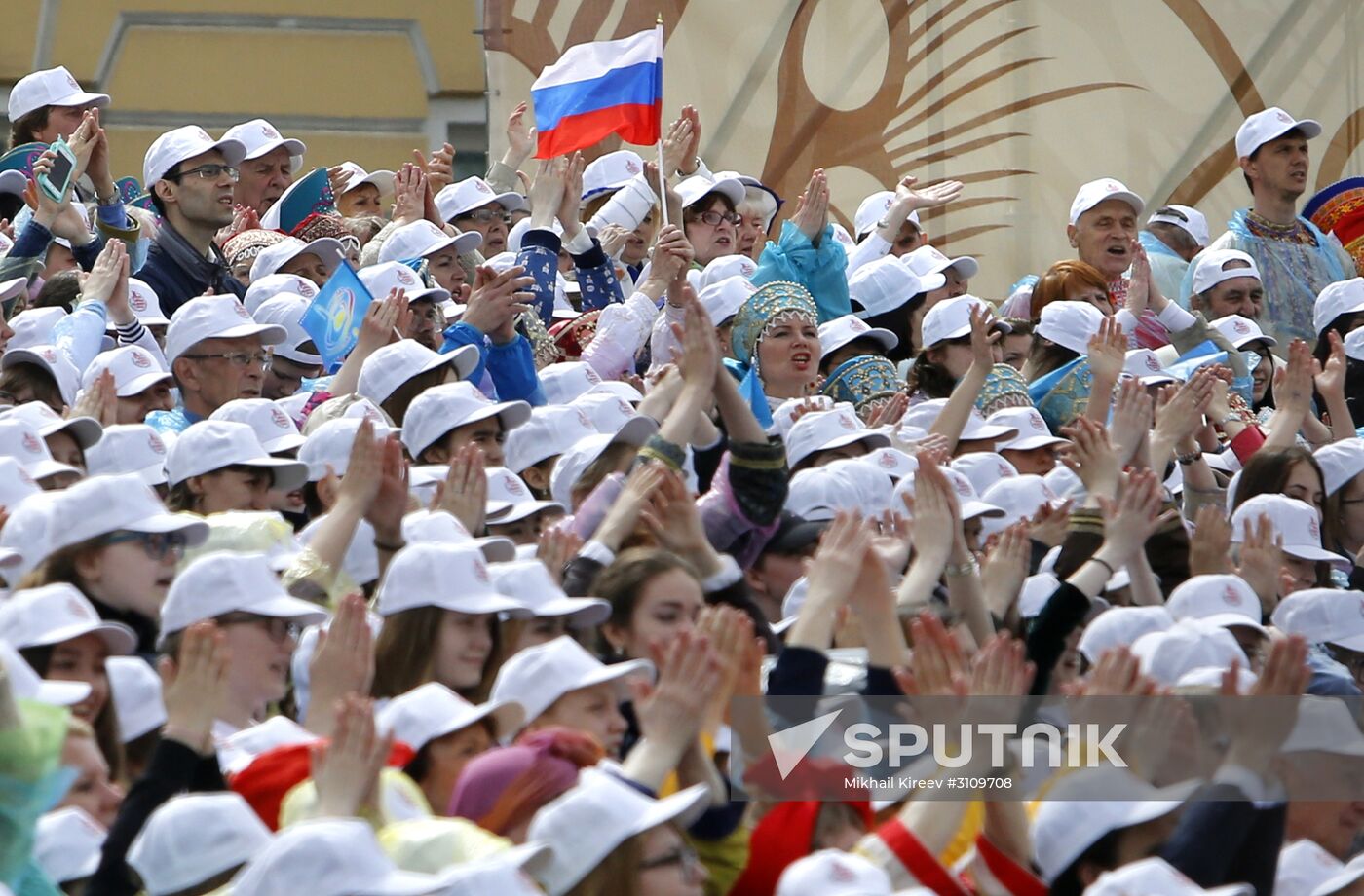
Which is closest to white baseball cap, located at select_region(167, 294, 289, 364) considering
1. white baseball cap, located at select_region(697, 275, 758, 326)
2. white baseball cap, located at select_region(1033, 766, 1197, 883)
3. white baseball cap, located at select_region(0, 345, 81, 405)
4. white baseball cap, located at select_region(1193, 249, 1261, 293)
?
white baseball cap, located at select_region(0, 345, 81, 405)

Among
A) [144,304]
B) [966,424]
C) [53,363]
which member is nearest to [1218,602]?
[966,424]

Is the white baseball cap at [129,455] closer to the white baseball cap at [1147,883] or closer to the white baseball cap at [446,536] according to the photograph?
the white baseball cap at [446,536]

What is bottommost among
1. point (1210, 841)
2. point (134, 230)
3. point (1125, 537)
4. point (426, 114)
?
point (1210, 841)

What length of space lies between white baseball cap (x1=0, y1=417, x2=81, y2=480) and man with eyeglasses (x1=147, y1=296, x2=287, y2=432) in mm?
1202

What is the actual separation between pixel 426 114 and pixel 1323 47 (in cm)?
531

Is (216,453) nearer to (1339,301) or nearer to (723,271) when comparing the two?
(723,271)

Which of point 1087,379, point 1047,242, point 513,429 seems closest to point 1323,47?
point 1047,242

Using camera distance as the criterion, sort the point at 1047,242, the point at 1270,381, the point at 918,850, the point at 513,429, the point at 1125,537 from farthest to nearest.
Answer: the point at 1047,242
the point at 1270,381
the point at 513,429
the point at 1125,537
the point at 918,850

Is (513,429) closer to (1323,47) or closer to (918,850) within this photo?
(918,850)

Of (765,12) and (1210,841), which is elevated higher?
(765,12)

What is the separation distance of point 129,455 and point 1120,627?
283 centimetres

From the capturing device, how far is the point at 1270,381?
35.0ft

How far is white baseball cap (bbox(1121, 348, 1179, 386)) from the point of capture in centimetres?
957

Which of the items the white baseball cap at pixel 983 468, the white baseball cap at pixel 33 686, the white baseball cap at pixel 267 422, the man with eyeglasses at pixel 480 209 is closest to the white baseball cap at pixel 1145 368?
the white baseball cap at pixel 983 468
